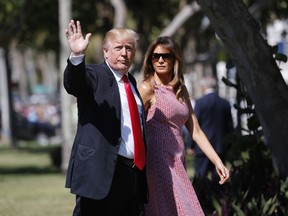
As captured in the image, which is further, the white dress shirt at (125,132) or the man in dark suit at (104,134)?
the white dress shirt at (125,132)

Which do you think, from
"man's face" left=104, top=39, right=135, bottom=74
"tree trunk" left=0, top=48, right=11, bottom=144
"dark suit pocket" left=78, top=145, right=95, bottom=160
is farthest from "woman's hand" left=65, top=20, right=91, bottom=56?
"tree trunk" left=0, top=48, right=11, bottom=144

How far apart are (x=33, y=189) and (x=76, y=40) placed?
35.1 feet

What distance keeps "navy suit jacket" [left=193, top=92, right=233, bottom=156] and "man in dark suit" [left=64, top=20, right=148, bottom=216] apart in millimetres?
5990

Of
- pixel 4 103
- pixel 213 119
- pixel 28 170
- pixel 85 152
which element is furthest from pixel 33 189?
pixel 4 103

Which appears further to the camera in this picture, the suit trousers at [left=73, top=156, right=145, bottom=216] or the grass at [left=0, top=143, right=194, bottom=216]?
the grass at [left=0, top=143, right=194, bottom=216]

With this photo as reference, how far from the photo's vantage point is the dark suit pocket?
5566 mm

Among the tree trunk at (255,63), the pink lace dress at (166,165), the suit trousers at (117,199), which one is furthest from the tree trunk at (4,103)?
the suit trousers at (117,199)

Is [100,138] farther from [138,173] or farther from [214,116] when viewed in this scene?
[214,116]

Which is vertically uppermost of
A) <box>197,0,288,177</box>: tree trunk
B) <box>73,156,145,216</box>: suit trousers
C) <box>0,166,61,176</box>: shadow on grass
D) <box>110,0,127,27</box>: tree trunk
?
<box>110,0,127,27</box>: tree trunk

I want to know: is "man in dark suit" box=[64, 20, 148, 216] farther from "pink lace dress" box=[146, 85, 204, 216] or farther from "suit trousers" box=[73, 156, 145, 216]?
"pink lace dress" box=[146, 85, 204, 216]

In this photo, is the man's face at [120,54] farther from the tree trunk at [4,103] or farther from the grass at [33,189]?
the tree trunk at [4,103]

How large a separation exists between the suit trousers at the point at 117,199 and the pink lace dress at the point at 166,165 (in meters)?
0.44

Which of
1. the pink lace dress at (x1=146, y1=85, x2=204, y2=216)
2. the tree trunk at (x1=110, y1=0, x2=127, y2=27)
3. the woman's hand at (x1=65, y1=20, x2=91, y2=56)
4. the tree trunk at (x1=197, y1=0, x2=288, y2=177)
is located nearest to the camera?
the woman's hand at (x1=65, y1=20, x2=91, y2=56)

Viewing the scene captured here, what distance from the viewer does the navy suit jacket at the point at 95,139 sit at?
18.2 ft
